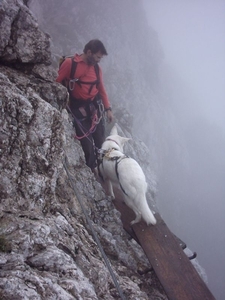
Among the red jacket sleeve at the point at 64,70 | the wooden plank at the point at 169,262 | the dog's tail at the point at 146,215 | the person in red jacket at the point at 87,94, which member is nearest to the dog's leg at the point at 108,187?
the person in red jacket at the point at 87,94

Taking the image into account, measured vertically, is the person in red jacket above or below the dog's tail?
above

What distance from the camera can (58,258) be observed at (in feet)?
7.73

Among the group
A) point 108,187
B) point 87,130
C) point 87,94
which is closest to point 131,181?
point 108,187

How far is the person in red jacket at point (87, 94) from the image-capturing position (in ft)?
18.5

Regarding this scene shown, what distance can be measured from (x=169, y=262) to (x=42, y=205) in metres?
3.13

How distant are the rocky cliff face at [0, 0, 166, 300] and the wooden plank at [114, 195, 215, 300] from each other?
0.82ft

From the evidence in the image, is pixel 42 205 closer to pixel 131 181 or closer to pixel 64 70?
pixel 131 181

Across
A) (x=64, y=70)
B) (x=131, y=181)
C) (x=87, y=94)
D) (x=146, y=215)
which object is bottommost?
(x=146, y=215)

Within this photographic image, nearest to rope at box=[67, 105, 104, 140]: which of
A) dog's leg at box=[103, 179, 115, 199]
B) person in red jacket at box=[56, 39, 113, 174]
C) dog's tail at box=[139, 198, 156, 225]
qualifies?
person in red jacket at box=[56, 39, 113, 174]

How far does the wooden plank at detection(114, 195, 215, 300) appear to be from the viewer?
4.14 m

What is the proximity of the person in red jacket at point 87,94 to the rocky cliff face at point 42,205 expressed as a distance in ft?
3.58

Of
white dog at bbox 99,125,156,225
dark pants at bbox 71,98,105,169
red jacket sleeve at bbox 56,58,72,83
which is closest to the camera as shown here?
white dog at bbox 99,125,156,225

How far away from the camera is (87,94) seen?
615cm

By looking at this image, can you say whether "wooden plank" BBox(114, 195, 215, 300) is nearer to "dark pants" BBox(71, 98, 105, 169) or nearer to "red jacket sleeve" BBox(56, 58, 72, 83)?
"dark pants" BBox(71, 98, 105, 169)
